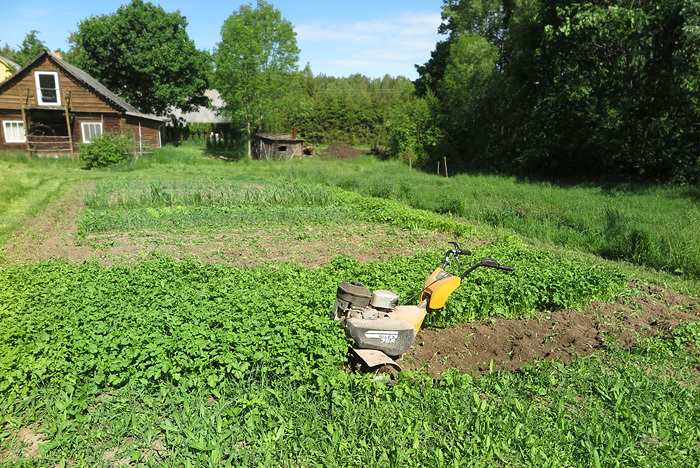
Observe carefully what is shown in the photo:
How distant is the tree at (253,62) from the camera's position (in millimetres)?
31484

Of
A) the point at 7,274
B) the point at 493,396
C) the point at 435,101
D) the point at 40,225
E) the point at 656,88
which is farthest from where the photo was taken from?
the point at 435,101

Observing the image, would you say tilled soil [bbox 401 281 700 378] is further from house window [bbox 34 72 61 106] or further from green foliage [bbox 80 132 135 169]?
house window [bbox 34 72 61 106]

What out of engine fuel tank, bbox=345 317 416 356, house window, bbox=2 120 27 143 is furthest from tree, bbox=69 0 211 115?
engine fuel tank, bbox=345 317 416 356

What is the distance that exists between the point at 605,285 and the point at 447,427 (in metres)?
4.60

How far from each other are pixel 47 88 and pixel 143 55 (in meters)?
11.1

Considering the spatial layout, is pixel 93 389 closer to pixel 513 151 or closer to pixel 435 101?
pixel 513 151

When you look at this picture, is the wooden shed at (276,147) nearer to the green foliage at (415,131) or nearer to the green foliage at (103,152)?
the green foliage at (415,131)

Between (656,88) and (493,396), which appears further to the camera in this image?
(656,88)

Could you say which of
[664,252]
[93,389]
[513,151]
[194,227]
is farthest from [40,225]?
[513,151]

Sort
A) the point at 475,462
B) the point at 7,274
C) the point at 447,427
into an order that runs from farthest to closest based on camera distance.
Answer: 1. the point at 7,274
2. the point at 447,427
3. the point at 475,462

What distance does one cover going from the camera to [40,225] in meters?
11.3

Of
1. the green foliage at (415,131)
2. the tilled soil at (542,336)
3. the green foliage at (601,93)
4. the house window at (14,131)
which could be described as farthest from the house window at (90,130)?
the tilled soil at (542,336)

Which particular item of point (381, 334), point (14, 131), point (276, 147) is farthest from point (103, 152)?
point (381, 334)

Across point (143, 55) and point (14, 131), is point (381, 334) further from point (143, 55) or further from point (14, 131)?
point (143, 55)
